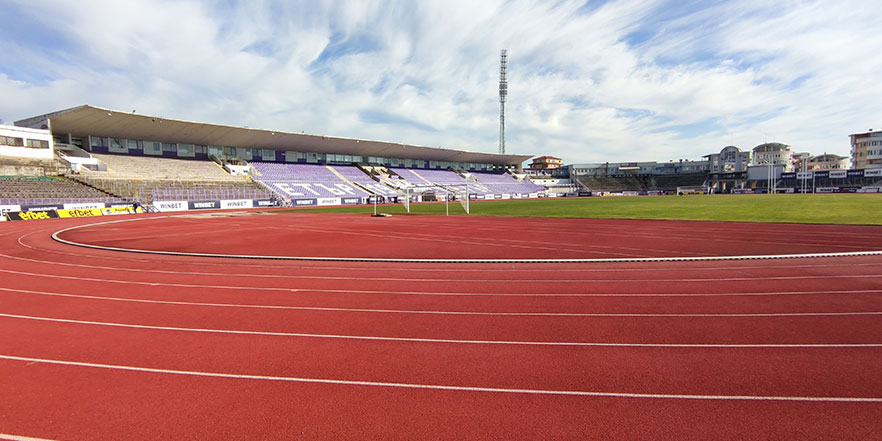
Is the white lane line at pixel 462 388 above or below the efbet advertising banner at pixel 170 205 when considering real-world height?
below

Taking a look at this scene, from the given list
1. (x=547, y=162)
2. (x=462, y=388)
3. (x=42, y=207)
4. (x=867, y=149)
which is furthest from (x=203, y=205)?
(x=547, y=162)

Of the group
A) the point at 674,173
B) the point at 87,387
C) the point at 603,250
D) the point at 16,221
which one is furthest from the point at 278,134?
the point at 674,173

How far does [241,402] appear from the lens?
3.75 metres

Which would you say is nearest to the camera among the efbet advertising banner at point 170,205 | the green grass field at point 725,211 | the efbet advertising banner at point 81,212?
the green grass field at point 725,211

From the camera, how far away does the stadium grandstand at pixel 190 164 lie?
35.1m

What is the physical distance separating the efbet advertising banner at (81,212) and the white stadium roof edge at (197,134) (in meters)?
11.7

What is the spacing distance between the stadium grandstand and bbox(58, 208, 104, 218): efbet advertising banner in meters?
0.65

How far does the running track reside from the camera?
3393mm

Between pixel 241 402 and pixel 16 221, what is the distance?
111 ft

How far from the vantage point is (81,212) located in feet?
97.5

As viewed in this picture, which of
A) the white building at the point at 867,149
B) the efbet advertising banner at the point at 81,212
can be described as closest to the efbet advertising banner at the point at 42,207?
the efbet advertising banner at the point at 81,212

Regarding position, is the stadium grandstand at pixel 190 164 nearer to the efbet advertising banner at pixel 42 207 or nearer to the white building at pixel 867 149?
the efbet advertising banner at pixel 42 207

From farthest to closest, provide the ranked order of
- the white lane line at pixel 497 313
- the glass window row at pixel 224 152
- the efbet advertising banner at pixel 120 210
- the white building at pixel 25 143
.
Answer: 1. the glass window row at pixel 224 152
2. the white building at pixel 25 143
3. the efbet advertising banner at pixel 120 210
4. the white lane line at pixel 497 313

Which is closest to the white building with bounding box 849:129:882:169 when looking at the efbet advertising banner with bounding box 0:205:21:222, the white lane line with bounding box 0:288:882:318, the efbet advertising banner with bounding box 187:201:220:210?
the white lane line with bounding box 0:288:882:318
